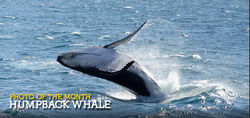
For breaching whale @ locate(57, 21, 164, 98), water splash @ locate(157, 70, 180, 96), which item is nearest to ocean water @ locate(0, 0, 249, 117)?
water splash @ locate(157, 70, 180, 96)

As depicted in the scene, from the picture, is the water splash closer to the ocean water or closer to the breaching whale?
the ocean water

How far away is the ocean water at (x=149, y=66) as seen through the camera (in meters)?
18.0

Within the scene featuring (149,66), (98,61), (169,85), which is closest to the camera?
(98,61)

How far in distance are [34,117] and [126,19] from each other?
50.9 m

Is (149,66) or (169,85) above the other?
(149,66)

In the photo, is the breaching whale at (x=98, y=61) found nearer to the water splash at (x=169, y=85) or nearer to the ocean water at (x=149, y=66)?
the ocean water at (x=149, y=66)

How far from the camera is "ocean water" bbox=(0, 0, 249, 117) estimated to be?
1803 centimetres

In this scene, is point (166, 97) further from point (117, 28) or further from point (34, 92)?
point (117, 28)

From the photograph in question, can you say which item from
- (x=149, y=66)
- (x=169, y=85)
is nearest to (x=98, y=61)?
(x=169, y=85)

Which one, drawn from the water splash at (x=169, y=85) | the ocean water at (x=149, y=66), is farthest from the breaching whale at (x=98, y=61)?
the water splash at (x=169, y=85)

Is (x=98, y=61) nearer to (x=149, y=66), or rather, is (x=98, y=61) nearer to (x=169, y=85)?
(x=169, y=85)

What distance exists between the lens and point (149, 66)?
1133 inches

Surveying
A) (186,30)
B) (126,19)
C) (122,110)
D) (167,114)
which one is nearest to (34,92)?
(122,110)

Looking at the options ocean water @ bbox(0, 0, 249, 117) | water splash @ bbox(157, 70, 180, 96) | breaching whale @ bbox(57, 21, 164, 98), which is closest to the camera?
breaching whale @ bbox(57, 21, 164, 98)
